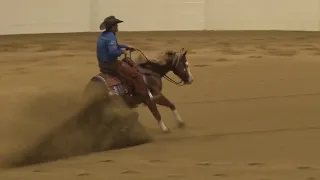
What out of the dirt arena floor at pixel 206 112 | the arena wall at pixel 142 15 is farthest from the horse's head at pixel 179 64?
the arena wall at pixel 142 15

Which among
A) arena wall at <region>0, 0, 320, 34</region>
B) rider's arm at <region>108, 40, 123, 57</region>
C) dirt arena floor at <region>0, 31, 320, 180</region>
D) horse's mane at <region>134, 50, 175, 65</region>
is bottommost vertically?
dirt arena floor at <region>0, 31, 320, 180</region>

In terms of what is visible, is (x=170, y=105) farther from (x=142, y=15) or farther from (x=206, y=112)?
(x=142, y=15)

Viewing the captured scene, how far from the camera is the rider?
712 centimetres

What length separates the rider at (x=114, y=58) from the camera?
23.4ft

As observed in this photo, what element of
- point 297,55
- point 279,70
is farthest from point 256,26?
point 279,70

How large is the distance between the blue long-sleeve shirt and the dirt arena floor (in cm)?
61

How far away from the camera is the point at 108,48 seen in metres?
7.14

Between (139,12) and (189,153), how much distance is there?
11.2 meters

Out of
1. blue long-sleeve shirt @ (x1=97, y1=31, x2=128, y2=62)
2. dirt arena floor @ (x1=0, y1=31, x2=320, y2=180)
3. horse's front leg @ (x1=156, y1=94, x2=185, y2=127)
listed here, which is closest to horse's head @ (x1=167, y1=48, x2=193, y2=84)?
horse's front leg @ (x1=156, y1=94, x2=185, y2=127)

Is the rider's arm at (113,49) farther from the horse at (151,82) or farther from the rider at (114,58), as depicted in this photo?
the horse at (151,82)

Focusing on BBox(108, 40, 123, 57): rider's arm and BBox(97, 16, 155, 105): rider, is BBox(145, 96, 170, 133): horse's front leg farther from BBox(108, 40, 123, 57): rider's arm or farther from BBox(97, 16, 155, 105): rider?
BBox(108, 40, 123, 57): rider's arm

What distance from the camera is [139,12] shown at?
56.6 feet

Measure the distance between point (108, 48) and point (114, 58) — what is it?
0.13m

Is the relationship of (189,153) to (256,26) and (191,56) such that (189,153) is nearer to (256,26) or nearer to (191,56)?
(191,56)
